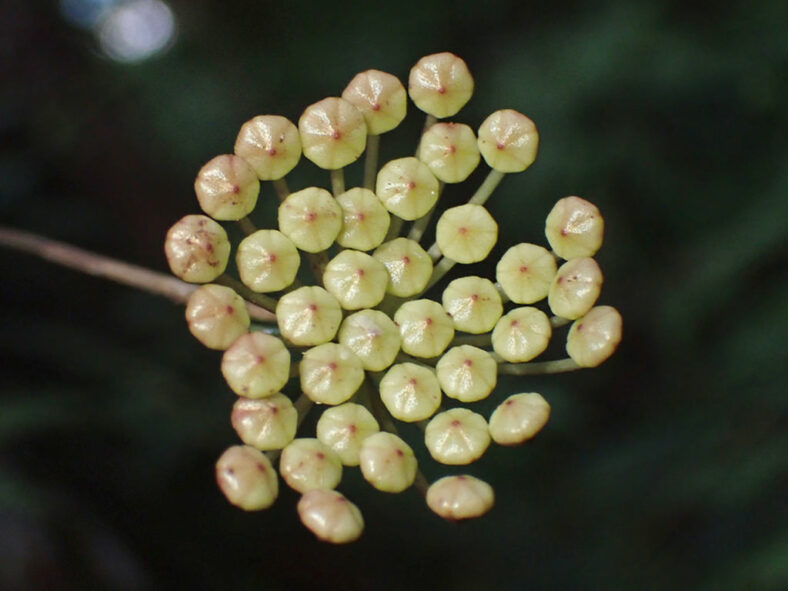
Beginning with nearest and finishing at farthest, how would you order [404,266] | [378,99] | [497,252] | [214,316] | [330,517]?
[330,517], [214,316], [404,266], [378,99], [497,252]

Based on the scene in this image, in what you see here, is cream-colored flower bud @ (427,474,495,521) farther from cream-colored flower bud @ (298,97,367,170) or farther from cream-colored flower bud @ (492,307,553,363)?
cream-colored flower bud @ (298,97,367,170)

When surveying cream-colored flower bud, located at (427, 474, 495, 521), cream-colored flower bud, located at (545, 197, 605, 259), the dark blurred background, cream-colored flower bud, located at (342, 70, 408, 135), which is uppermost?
the dark blurred background

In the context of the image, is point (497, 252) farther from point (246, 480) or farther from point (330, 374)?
point (246, 480)

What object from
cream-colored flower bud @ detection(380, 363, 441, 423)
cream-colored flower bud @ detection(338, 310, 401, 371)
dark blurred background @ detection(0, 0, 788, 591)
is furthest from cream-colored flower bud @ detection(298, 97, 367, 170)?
dark blurred background @ detection(0, 0, 788, 591)

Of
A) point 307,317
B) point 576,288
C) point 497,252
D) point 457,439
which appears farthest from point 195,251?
point 497,252

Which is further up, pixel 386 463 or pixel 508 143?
pixel 508 143

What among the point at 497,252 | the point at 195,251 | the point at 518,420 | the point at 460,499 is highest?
the point at 497,252
